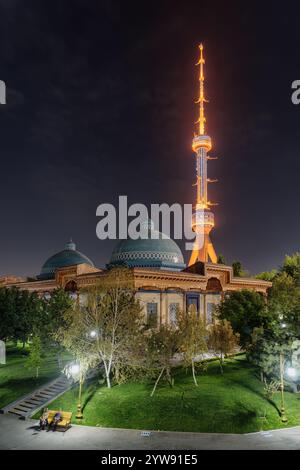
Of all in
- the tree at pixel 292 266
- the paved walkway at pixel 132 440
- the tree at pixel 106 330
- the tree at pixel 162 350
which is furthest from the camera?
the tree at pixel 292 266

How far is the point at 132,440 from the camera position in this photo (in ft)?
63.3

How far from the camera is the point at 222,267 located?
159 feet

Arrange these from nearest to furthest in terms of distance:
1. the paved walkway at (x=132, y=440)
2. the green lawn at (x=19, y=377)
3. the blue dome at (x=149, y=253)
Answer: the paved walkway at (x=132, y=440) → the green lawn at (x=19, y=377) → the blue dome at (x=149, y=253)

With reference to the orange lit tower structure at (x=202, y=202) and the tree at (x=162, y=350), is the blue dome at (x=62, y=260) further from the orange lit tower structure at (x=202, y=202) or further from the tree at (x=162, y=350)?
the tree at (x=162, y=350)

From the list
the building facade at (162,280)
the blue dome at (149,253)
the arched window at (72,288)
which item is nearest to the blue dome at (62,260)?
the building facade at (162,280)

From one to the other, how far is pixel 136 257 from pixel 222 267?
34.5ft

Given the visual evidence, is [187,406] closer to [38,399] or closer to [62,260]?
[38,399]

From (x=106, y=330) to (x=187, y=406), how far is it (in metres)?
7.37

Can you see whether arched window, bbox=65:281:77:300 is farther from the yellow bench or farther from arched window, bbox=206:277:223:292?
the yellow bench

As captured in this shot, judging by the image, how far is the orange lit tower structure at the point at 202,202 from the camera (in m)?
73.1

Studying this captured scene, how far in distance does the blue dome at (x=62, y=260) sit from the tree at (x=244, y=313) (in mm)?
29368

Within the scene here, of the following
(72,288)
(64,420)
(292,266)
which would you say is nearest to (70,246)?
(72,288)
